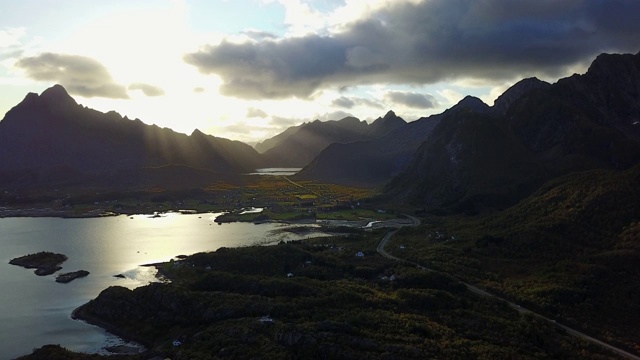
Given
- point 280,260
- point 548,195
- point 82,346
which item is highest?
point 548,195

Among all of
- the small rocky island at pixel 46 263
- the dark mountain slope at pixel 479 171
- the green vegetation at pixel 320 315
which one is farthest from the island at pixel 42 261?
the dark mountain slope at pixel 479 171

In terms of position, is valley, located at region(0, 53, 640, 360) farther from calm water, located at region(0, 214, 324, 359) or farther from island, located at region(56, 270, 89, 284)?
island, located at region(56, 270, 89, 284)

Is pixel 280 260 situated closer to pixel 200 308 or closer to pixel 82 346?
pixel 200 308

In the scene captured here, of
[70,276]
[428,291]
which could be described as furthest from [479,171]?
[70,276]

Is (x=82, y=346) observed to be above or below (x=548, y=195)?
below

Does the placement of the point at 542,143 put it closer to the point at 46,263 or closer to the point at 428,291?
the point at 428,291

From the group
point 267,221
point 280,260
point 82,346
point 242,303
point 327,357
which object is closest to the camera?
point 327,357

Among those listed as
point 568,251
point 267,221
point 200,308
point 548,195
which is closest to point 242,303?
point 200,308
